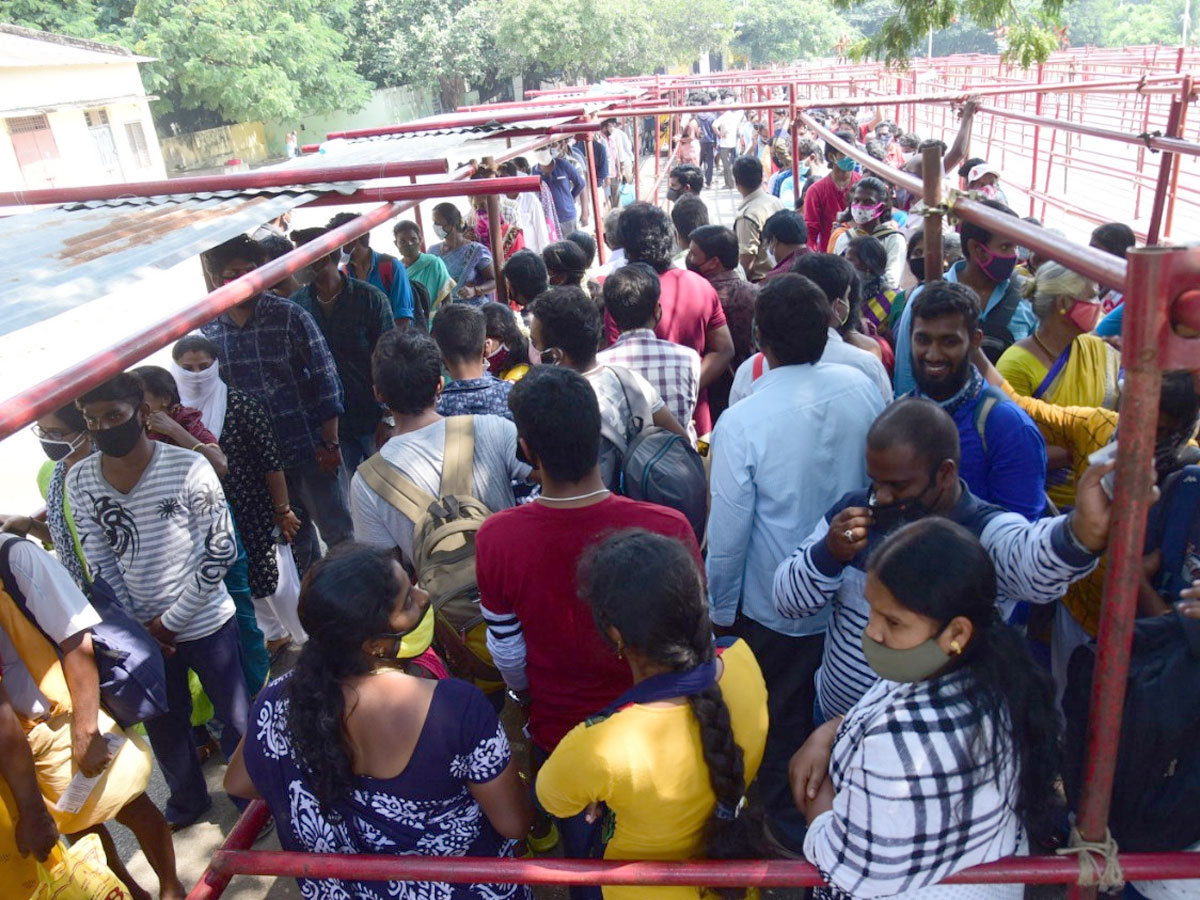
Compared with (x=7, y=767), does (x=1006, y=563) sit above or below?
above

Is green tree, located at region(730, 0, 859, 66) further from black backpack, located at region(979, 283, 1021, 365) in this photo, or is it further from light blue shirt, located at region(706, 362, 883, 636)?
light blue shirt, located at region(706, 362, 883, 636)

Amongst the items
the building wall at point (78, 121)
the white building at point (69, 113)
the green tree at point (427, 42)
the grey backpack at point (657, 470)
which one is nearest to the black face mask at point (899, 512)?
the grey backpack at point (657, 470)

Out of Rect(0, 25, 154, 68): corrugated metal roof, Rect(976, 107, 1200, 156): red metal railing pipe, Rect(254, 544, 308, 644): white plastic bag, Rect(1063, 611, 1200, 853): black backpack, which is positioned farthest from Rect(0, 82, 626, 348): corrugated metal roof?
Rect(0, 25, 154, 68): corrugated metal roof

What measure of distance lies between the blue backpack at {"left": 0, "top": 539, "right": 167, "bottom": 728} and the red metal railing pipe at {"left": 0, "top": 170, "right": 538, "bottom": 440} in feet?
3.00

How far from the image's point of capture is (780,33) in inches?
2162

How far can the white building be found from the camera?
73.5ft

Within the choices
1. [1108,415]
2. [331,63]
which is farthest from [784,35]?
[1108,415]

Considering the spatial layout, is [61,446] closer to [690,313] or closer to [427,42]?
[690,313]

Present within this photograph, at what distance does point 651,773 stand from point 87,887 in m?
1.66

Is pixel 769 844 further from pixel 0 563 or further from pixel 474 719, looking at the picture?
pixel 0 563

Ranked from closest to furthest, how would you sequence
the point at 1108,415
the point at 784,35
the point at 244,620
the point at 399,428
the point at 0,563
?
the point at 0,563 < the point at 1108,415 < the point at 399,428 < the point at 244,620 < the point at 784,35

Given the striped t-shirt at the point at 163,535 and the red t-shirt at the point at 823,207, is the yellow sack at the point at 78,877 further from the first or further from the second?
the red t-shirt at the point at 823,207

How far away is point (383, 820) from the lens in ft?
5.63

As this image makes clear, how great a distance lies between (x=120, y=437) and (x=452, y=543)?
41.4 inches
